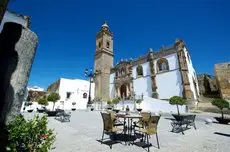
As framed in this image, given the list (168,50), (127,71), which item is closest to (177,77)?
(168,50)

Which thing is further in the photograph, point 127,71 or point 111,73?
point 111,73

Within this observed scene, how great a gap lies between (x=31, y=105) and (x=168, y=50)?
26.1 m

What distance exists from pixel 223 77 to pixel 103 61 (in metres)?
23.2

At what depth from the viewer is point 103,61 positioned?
32.7 m

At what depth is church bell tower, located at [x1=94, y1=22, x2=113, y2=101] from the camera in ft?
103

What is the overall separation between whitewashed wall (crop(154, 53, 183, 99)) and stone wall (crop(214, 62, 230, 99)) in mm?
6888

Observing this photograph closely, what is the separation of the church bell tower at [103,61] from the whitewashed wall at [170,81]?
1299cm

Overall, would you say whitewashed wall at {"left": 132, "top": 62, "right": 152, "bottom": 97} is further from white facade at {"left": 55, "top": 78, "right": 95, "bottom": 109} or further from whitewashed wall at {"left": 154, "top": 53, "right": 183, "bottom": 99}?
white facade at {"left": 55, "top": 78, "right": 95, "bottom": 109}

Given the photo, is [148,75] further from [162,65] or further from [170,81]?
[170,81]

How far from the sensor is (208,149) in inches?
157

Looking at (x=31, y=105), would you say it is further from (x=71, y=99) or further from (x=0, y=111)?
(x=0, y=111)

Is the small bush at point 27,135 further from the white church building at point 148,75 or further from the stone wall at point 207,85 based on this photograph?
the stone wall at point 207,85

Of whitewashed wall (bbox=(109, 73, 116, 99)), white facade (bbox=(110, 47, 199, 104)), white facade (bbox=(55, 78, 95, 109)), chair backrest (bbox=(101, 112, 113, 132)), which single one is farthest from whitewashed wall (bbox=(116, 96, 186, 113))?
chair backrest (bbox=(101, 112, 113, 132))

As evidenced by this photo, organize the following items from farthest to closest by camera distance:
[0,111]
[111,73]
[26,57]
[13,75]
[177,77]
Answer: [111,73] → [177,77] → [26,57] → [13,75] → [0,111]
